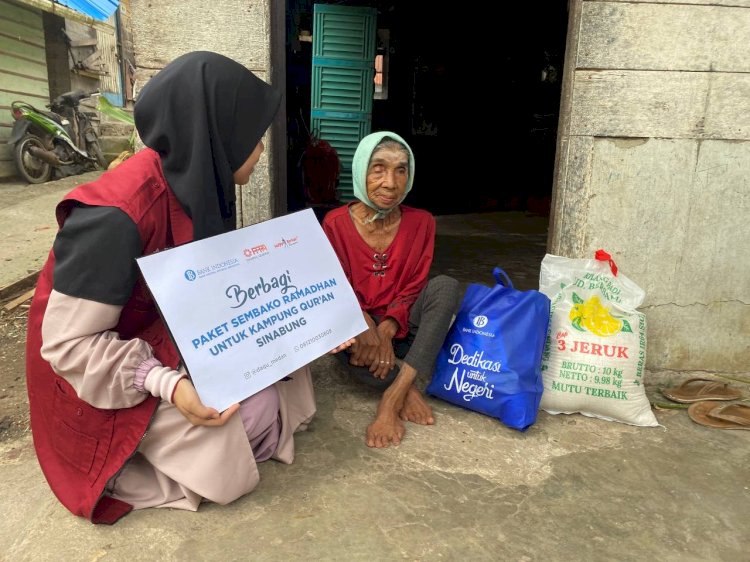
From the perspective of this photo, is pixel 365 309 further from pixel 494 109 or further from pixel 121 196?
pixel 494 109

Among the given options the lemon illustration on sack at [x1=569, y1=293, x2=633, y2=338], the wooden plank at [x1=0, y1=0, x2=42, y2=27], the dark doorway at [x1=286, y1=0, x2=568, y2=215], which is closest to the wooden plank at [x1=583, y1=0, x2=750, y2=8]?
the lemon illustration on sack at [x1=569, y1=293, x2=633, y2=338]

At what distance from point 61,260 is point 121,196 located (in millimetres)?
239

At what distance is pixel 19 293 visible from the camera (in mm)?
4234

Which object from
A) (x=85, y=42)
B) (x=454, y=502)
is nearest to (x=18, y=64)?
(x=85, y=42)

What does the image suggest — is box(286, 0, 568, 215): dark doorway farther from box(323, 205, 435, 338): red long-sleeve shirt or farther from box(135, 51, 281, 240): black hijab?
box(135, 51, 281, 240): black hijab

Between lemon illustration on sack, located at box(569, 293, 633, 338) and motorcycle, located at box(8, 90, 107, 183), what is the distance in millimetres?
8593

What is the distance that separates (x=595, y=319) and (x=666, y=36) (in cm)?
135

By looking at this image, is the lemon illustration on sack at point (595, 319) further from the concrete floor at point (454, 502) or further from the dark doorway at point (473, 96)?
the dark doorway at point (473, 96)

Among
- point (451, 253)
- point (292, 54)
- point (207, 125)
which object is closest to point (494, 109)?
point (292, 54)

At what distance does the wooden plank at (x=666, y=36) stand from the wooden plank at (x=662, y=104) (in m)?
0.05

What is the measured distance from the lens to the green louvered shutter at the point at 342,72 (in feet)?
18.9

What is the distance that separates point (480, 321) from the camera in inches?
95.9

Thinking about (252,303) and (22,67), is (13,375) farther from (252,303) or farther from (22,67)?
(22,67)

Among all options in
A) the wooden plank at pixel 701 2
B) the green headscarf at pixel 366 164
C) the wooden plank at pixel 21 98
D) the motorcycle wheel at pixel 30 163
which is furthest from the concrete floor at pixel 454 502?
the wooden plank at pixel 21 98
